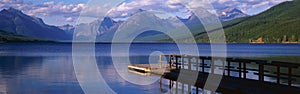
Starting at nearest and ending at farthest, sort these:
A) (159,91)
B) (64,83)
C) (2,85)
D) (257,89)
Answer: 1. (257,89)
2. (159,91)
3. (2,85)
4. (64,83)

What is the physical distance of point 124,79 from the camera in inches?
1494

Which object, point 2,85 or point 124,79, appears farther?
point 124,79

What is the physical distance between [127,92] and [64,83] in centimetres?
756

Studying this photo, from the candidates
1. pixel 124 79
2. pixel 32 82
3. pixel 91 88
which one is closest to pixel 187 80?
pixel 91 88

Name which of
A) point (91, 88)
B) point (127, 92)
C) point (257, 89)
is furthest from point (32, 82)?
point (257, 89)

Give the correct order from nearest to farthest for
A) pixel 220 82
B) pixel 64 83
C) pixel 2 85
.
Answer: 1. pixel 220 82
2. pixel 2 85
3. pixel 64 83

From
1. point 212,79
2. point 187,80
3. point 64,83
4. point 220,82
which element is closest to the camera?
point 220,82

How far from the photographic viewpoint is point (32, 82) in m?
35.4

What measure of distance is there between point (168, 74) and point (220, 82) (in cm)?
920

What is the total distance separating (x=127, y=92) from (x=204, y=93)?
5.57 metres

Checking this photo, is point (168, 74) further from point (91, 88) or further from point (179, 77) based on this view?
point (91, 88)

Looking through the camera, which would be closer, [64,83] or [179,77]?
[179,77]

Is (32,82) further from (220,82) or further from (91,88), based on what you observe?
(220,82)

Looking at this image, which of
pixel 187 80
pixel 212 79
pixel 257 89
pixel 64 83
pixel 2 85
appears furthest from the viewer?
pixel 64 83
